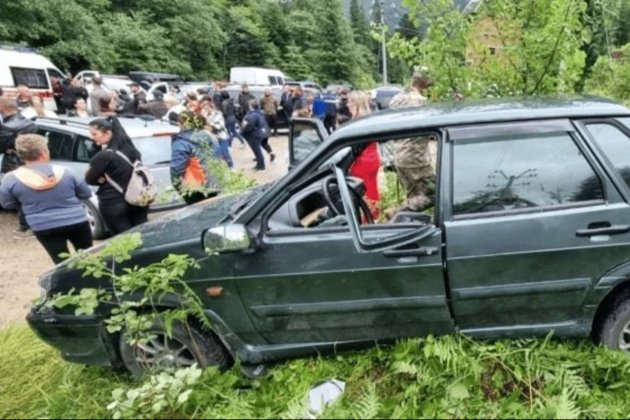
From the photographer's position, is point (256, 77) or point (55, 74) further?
point (256, 77)

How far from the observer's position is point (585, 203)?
2.85m

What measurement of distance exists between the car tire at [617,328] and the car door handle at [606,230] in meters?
0.46

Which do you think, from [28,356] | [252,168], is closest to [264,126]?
[252,168]

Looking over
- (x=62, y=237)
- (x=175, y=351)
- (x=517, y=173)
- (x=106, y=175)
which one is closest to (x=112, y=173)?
(x=106, y=175)

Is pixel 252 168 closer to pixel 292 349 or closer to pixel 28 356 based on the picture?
pixel 28 356

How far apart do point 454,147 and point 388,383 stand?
1.42m

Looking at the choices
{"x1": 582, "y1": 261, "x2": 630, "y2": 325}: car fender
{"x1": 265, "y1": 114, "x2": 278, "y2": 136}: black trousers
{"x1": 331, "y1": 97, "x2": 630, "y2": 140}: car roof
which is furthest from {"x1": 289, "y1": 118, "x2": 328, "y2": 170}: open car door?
{"x1": 265, "y1": 114, "x2": 278, "y2": 136}: black trousers

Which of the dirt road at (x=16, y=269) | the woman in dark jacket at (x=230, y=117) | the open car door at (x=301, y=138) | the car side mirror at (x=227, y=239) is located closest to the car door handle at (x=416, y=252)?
the car side mirror at (x=227, y=239)

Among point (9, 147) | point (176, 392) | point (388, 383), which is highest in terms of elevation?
point (9, 147)

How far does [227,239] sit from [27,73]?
19380mm

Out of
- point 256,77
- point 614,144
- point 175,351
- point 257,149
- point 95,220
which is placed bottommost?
point 257,149

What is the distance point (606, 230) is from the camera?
2.79 meters

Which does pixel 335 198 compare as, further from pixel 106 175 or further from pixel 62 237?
pixel 62 237

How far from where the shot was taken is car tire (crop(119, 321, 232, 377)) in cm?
319
